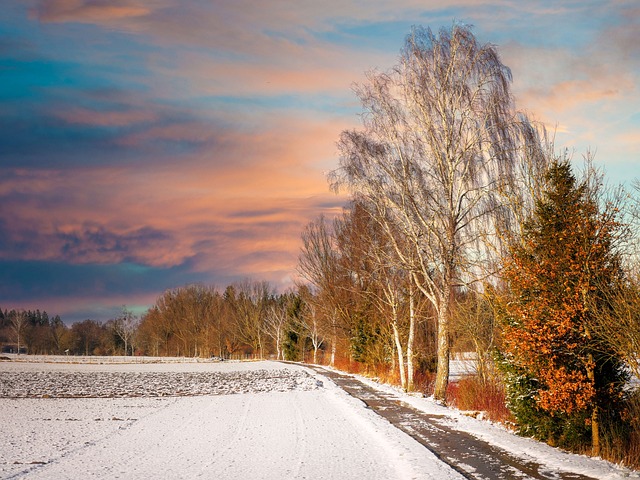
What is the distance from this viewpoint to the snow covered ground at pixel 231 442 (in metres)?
10.2

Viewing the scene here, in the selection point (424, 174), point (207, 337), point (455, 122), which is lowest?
point (207, 337)

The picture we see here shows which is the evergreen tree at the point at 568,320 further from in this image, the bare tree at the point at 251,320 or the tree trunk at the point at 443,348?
the bare tree at the point at 251,320

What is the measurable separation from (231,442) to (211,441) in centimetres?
59

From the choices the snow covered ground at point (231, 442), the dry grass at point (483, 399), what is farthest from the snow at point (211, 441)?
the dry grass at point (483, 399)

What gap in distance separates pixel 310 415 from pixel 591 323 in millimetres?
9925

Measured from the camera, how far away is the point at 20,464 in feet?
37.1

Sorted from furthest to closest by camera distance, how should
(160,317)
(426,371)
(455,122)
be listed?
1. (160,317)
2. (426,371)
3. (455,122)

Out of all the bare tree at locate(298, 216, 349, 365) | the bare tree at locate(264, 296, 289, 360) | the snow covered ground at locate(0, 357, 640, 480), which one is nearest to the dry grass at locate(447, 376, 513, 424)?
the snow covered ground at locate(0, 357, 640, 480)

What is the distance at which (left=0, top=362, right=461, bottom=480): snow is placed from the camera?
10266mm

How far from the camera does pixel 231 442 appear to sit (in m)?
13.6

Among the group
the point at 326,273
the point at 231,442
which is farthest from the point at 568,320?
the point at 326,273

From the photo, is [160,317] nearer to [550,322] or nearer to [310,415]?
[310,415]

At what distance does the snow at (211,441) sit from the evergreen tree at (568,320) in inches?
130

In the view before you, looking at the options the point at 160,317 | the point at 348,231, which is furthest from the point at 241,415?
the point at 160,317
